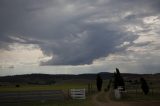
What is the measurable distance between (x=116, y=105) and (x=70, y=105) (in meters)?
4.48

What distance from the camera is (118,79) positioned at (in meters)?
50.1

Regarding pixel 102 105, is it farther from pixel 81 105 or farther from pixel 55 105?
pixel 55 105

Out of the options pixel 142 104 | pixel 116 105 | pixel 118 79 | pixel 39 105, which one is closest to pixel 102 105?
pixel 116 105

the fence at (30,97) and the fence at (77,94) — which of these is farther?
the fence at (77,94)

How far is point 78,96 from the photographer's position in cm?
4147

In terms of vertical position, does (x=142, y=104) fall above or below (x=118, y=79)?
below

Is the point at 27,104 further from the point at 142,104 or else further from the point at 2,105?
the point at 142,104

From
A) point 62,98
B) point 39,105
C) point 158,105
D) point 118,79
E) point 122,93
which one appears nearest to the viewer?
point 158,105

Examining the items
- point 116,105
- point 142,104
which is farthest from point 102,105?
point 142,104

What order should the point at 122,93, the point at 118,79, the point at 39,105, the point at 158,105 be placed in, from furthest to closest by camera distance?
the point at 118,79 → the point at 122,93 → the point at 39,105 → the point at 158,105

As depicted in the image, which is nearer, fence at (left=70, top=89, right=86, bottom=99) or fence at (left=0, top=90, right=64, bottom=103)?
fence at (left=0, top=90, right=64, bottom=103)

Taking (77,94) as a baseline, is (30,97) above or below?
below

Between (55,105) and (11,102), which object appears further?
(11,102)

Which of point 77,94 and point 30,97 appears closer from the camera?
point 30,97
